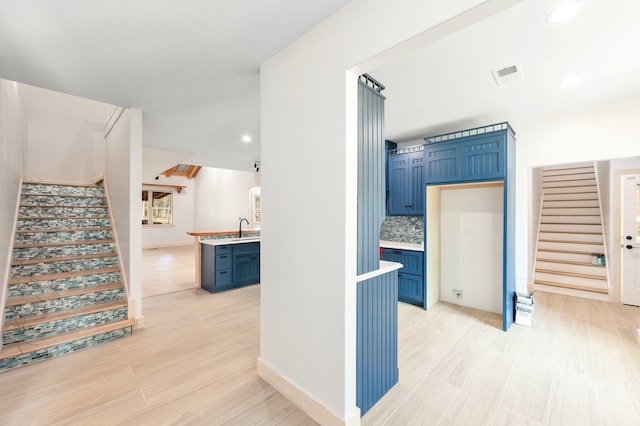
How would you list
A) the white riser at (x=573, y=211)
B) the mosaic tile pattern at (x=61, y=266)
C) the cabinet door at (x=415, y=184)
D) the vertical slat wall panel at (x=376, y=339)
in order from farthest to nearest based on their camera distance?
the white riser at (x=573, y=211) < the cabinet door at (x=415, y=184) < the mosaic tile pattern at (x=61, y=266) < the vertical slat wall panel at (x=376, y=339)

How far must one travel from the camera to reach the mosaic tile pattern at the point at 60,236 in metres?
3.38

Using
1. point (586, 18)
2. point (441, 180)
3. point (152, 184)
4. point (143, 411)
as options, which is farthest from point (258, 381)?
point (152, 184)

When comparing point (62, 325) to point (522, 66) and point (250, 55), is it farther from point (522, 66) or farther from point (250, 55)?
point (522, 66)

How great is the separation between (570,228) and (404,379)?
5218 millimetres

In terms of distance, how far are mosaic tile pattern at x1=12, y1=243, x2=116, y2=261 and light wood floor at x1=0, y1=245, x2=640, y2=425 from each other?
4.44 feet

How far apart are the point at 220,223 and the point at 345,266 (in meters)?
10.2

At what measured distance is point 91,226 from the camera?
391 cm

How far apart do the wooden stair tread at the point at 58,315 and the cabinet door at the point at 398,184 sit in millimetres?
3896

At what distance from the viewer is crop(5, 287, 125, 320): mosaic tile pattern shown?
105 inches

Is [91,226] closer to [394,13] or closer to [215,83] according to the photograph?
[215,83]

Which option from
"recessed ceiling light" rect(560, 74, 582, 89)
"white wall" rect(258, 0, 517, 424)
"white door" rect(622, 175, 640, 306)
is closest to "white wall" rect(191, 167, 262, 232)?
"white wall" rect(258, 0, 517, 424)

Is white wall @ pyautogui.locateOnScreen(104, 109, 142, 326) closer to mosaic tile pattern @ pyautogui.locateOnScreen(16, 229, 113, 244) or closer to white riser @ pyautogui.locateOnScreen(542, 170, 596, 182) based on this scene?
mosaic tile pattern @ pyautogui.locateOnScreen(16, 229, 113, 244)

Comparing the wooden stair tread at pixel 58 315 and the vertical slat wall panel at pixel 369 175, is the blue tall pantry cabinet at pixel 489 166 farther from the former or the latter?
the wooden stair tread at pixel 58 315

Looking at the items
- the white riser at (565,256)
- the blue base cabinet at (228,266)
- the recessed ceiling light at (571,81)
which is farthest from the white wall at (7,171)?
the white riser at (565,256)
